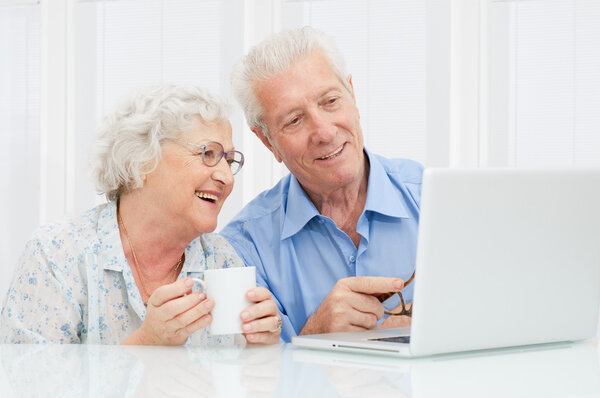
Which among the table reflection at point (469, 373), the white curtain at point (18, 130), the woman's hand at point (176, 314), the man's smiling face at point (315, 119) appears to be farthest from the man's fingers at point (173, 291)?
the white curtain at point (18, 130)

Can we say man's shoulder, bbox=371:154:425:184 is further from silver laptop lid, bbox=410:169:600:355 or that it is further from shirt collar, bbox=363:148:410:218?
silver laptop lid, bbox=410:169:600:355

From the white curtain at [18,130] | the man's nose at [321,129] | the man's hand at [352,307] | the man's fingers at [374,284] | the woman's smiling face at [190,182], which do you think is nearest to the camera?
the man's fingers at [374,284]

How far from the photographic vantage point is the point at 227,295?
4.24ft

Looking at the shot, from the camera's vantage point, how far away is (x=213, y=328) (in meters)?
1.30

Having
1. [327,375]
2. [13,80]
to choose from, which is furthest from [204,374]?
[13,80]

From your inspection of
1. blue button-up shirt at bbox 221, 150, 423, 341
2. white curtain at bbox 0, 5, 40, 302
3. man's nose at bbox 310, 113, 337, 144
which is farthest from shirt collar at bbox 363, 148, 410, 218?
white curtain at bbox 0, 5, 40, 302

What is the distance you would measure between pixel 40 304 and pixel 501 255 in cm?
98

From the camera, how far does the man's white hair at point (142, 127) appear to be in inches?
65.4

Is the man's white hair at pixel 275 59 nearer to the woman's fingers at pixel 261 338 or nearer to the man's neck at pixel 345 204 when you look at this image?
the man's neck at pixel 345 204

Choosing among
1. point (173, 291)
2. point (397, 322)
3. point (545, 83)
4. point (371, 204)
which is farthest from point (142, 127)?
point (545, 83)

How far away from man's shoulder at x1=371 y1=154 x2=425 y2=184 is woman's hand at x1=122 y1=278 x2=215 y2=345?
0.85m

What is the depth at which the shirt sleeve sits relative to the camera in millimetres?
1458

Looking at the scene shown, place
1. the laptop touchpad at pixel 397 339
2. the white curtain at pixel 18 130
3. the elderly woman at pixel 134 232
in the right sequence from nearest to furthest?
the laptop touchpad at pixel 397 339
the elderly woman at pixel 134 232
the white curtain at pixel 18 130

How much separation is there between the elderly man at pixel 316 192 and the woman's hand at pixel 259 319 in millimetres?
414
